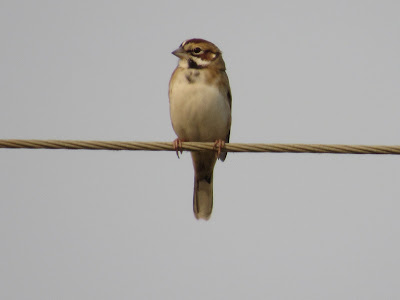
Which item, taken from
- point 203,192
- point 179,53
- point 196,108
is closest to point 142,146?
point 196,108

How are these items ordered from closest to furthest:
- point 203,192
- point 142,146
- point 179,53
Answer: point 142,146 → point 179,53 → point 203,192

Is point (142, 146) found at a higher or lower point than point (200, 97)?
lower

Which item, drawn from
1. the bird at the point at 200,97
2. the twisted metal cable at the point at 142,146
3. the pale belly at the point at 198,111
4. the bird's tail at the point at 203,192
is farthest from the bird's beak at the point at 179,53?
the twisted metal cable at the point at 142,146

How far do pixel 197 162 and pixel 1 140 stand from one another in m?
2.96

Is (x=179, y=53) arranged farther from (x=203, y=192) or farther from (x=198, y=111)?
(x=203, y=192)

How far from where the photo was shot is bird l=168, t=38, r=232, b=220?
7.64 metres

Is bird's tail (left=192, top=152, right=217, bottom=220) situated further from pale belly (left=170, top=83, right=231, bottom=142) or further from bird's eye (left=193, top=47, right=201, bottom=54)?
bird's eye (left=193, top=47, right=201, bottom=54)

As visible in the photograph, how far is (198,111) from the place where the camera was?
7.63 m

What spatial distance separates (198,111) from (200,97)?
13 centimetres

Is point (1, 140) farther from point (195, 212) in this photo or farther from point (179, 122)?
point (195, 212)

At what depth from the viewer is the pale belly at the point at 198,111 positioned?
7.63m

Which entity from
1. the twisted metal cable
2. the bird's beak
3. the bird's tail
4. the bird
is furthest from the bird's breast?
the twisted metal cable

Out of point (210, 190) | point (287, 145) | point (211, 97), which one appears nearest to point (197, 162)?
point (210, 190)

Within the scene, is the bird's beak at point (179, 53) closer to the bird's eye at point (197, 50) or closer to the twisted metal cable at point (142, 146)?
the bird's eye at point (197, 50)
